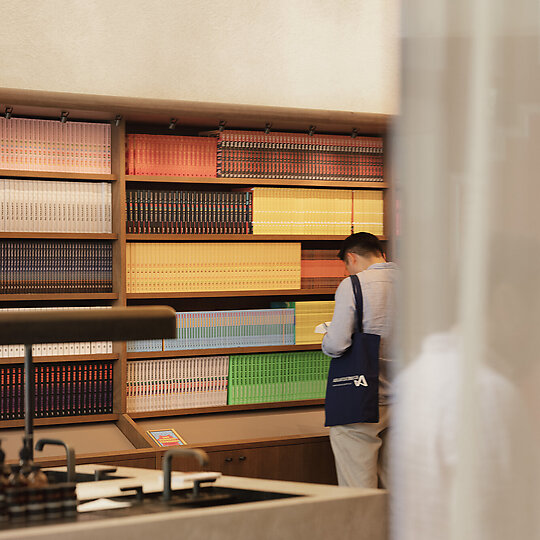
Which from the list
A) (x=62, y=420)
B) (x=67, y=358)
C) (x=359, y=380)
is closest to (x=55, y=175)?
(x=67, y=358)

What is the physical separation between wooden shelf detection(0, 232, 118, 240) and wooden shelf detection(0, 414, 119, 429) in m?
0.92

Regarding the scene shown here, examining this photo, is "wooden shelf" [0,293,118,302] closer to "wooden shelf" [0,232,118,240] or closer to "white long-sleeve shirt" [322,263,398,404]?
"wooden shelf" [0,232,118,240]

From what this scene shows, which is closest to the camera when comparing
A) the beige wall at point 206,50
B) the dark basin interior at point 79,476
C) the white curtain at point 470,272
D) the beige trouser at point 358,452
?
the white curtain at point 470,272

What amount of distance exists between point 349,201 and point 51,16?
1949 mm

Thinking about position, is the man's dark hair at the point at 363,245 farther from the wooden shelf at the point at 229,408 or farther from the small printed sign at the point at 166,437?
the small printed sign at the point at 166,437

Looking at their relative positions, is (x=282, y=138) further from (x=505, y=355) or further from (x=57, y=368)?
(x=505, y=355)

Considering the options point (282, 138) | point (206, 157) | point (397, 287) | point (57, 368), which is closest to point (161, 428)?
point (57, 368)

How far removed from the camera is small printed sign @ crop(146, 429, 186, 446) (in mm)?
3461

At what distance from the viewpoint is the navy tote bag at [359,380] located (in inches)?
135

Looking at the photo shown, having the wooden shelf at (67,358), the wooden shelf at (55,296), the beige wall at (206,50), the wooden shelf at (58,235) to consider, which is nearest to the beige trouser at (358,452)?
the wooden shelf at (67,358)

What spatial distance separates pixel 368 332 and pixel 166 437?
1.11 m

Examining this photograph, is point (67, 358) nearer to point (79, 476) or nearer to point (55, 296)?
point (55, 296)

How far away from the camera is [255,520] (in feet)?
4.50

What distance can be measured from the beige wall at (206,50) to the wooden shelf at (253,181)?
0.47 m
